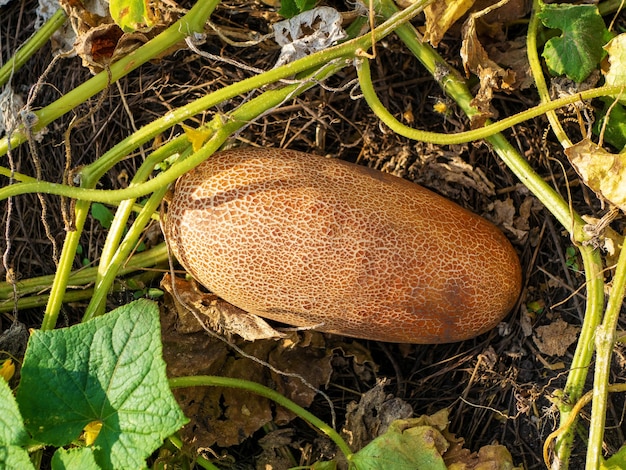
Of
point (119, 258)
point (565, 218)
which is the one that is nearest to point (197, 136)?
point (119, 258)

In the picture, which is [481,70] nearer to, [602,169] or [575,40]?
[575,40]

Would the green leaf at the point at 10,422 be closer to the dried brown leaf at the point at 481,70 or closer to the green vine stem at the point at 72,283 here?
the green vine stem at the point at 72,283

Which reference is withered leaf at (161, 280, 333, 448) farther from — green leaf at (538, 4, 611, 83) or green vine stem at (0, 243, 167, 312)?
green leaf at (538, 4, 611, 83)

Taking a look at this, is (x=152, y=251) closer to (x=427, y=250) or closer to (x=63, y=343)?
(x=63, y=343)

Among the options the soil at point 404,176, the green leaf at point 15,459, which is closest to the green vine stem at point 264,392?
the soil at point 404,176

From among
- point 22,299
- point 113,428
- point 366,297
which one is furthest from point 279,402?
point 22,299

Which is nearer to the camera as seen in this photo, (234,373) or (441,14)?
(441,14)

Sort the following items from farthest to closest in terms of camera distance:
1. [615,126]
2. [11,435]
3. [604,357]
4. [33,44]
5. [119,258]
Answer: [33,44] → [119,258] → [615,126] → [604,357] → [11,435]
